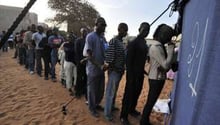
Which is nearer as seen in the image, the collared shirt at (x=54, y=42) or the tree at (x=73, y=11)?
the collared shirt at (x=54, y=42)

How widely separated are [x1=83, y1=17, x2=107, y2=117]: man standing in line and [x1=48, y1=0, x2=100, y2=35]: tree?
25.7 metres

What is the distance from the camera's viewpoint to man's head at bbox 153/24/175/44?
144 inches

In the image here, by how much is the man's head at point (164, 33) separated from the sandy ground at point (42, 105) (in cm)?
172

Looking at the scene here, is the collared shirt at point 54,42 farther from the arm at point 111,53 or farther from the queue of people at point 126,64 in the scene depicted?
the arm at point 111,53

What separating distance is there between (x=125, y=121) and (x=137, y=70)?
91 cm

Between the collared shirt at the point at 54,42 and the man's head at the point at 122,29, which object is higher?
the man's head at the point at 122,29

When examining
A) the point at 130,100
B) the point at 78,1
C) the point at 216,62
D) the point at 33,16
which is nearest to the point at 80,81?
the point at 130,100

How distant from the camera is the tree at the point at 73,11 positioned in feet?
98.5

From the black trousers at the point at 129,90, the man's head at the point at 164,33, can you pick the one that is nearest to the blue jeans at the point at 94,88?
the black trousers at the point at 129,90

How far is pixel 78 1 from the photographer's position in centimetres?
3084

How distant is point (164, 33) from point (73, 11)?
91.3 feet

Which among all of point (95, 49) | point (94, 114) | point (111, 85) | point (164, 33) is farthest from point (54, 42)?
point (164, 33)

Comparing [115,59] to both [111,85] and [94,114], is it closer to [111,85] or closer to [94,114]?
[111,85]

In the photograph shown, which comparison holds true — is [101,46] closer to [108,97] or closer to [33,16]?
[108,97]
